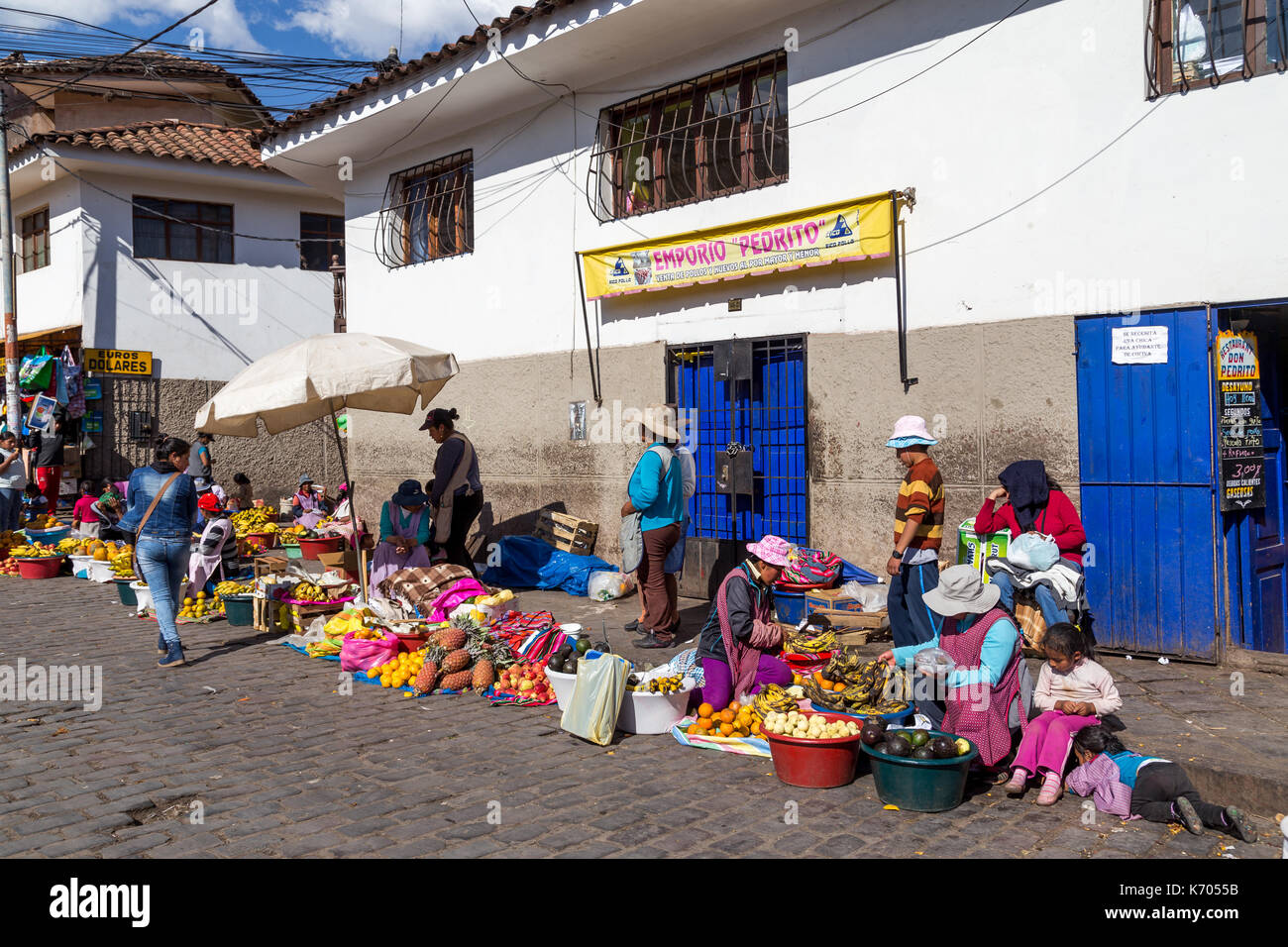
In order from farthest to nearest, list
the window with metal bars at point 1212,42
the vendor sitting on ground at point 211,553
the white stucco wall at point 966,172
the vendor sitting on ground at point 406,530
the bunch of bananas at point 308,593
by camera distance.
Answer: the vendor sitting on ground at point 211,553
the vendor sitting on ground at point 406,530
the bunch of bananas at point 308,593
the white stucco wall at point 966,172
the window with metal bars at point 1212,42

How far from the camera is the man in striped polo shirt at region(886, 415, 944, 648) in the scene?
22.4 ft

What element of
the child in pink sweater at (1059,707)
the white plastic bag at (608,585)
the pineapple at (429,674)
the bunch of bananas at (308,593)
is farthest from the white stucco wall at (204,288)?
A: the child in pink sweater at (1059,707)

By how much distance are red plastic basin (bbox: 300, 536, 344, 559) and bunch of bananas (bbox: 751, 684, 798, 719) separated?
30.2ft

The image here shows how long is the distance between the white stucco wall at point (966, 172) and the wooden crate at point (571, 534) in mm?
2159

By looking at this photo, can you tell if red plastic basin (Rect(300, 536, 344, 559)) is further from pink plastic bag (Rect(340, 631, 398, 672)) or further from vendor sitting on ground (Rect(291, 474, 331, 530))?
pink plastic bag (Rect(340, 631, 398, 672))

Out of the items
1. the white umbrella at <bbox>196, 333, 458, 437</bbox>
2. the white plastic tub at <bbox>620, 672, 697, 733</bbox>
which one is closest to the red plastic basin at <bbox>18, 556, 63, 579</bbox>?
the white umbrella at <bbox>196, 333, 458, 437</bbox>

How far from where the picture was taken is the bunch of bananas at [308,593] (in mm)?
9562

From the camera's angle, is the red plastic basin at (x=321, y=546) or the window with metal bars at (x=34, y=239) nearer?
the red plastic basin at (x=321, y=546)

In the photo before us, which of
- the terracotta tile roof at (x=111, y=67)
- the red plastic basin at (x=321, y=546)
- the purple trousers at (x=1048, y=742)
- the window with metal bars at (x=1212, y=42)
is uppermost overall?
the terracotta tile roof at (x=111, y=67)

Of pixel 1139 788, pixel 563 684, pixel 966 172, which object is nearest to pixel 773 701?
pixel 563 684

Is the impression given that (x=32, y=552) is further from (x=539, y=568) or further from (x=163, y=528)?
(x=539, y=568)

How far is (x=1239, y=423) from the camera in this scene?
735 centimetres

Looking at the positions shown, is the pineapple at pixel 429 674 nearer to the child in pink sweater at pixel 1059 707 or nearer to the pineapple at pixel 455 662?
the pineapple at pixel 455 662
